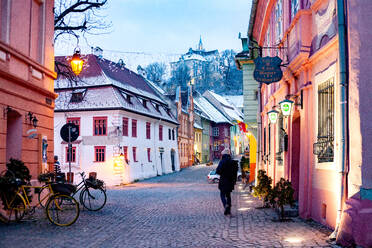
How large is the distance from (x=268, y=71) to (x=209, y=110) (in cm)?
6462

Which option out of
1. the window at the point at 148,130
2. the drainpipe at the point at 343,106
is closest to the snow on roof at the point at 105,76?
the window at the point at 148,130

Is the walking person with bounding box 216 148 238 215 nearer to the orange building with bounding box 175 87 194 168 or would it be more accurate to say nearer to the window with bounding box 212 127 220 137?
the orange building with bounding box 175 87 194 168

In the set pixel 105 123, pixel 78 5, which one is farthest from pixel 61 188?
pixel 105 123

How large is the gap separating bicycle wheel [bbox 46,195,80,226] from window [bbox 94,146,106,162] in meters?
27.2

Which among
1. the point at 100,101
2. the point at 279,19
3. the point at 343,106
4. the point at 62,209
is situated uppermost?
the point at 279,19

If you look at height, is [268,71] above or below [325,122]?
above

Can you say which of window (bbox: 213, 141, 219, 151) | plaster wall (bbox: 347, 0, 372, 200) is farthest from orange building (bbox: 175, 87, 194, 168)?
plaster wall (bbox: 347, 0, 372, 200)

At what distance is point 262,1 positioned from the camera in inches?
736

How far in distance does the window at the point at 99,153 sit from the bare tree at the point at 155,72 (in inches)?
995

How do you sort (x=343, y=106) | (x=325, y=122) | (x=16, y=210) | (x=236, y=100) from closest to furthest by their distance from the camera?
(x=343, y=106)
(x=325, y=122)
(x=16, y=210)
(x=236, y=100)

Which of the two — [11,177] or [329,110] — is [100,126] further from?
[329,110]

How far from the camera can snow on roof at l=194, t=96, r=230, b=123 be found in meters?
74.5

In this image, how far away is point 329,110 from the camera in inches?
373

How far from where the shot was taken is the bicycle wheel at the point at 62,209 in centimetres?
983
